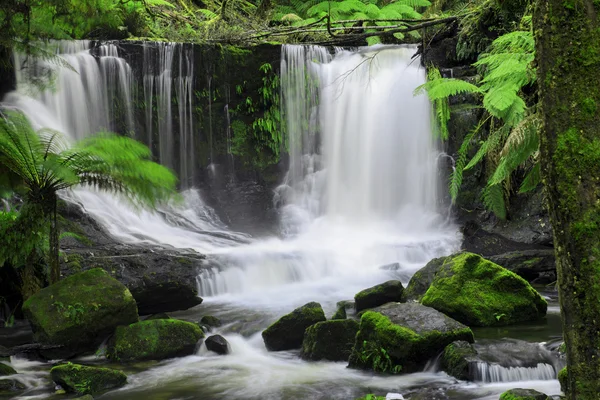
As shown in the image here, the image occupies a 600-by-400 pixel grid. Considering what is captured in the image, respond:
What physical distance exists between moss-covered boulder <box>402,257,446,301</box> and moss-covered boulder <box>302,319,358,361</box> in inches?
80.9

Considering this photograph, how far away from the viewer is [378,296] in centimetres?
806

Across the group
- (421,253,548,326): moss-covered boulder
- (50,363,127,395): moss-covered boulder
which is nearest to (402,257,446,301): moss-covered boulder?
(421,253,548,326): moss-covered boulder

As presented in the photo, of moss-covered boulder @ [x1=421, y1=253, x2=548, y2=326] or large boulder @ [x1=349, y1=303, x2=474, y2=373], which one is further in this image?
moss-covered boulder @ [x1=421, y1=253, x2=548, y2=326]

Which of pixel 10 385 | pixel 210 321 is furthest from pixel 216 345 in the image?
pixel 10 385

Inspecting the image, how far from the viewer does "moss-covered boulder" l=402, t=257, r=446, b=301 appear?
823 centimetres

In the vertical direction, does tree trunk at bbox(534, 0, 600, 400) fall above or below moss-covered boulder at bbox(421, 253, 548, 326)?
above

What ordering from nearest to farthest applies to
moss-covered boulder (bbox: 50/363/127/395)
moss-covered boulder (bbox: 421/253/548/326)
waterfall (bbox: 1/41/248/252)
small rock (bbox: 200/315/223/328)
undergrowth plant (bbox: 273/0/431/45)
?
moss-covered boulder (bbox: 50/363/127/395) → moss-covered boulder (bbox: 421/253/548/326) → small rock (bbox: 200/315/223/328) → waterfall (bbox: 1/41/248/252) → undergrowth plant (bbox: 273/0/431/45)

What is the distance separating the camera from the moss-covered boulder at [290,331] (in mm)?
6852

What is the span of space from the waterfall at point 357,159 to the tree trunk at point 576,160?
9530 mm

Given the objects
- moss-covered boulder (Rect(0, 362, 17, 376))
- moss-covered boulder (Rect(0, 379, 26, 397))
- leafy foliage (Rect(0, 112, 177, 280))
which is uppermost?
leafy foliage (Rect(0, 112, 177, 280))

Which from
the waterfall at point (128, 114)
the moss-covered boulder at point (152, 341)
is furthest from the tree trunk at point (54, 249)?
the waterfall at point (128, 114)

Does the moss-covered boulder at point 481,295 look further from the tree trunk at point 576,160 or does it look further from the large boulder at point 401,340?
the tree trunk at point 576,160

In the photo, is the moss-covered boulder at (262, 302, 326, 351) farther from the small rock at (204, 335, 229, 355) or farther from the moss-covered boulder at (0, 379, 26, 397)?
the moss-covered boulder at (0, 379, 26, 397)

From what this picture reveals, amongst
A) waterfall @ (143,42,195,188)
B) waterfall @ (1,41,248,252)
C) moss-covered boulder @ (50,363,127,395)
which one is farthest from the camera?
waterfall @ (143,42,195,188)
